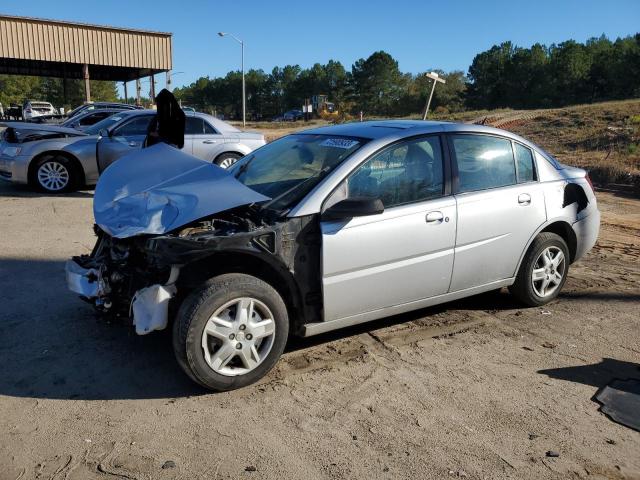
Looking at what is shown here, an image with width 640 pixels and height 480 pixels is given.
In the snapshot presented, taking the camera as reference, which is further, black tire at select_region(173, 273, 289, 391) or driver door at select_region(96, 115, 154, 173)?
driver door at select_region(96, 115, 154, 173)

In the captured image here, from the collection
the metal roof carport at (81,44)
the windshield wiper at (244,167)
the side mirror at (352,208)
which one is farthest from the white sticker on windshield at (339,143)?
the metal roof carport at (81,44)

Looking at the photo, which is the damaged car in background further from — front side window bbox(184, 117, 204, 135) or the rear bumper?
front side window bbox(184, 117, 204, 135)

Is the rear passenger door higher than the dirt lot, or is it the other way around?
the rear passenger door

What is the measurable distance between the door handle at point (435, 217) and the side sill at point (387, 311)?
0.62 m

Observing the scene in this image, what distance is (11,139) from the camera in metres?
10.5

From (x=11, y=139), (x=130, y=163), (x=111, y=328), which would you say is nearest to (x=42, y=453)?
(x=111, y=328)

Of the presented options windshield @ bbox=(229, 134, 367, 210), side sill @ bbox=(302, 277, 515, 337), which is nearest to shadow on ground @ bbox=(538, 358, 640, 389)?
side sill @ bbox=(302, 277, 515, 337)

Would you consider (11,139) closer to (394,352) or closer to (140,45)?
(394,352)

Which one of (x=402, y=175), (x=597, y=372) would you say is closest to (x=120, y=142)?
(x=402, y=175)

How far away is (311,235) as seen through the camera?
12.4 ft

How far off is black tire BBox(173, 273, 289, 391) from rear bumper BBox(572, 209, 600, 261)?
10.4ft

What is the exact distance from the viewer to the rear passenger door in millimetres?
4488

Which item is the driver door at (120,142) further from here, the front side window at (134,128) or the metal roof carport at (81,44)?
the metal roof carport at (81,44)

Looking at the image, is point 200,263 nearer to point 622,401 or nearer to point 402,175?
point 402,175
